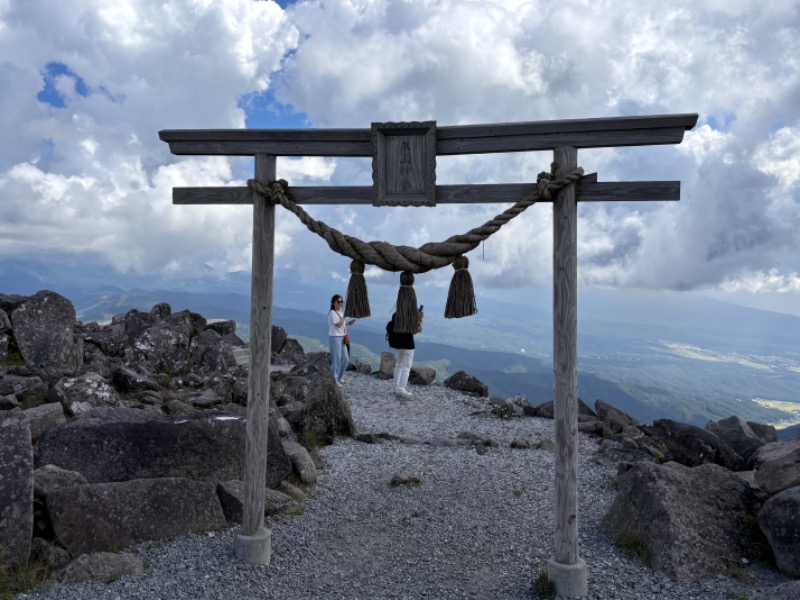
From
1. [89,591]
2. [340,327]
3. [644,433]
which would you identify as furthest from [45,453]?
[644,433]

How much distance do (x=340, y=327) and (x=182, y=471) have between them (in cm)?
881

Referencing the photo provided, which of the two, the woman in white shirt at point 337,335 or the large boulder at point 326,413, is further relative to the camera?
the woman in white shirt at point 337,335

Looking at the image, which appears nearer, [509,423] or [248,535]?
[248,535]

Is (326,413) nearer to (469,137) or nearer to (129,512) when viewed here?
(129,512)

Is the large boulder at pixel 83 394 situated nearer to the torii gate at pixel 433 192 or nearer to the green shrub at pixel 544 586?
the torii gate at pixel 433 192

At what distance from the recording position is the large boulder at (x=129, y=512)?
24.0 feet

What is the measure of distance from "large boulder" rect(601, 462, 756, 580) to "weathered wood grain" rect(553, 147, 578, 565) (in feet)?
5.04

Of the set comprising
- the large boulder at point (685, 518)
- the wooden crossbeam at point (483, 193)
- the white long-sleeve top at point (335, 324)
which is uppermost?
the wooden crossbeam at point (483, 193)

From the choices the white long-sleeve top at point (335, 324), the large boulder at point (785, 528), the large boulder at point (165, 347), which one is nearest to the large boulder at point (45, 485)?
the large boulder at point (785, 528)

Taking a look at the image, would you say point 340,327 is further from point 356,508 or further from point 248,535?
point 248,535

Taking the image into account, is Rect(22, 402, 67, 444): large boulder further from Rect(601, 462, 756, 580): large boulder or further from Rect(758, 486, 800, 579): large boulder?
Rect(758, 486, 800, 579): large boulder

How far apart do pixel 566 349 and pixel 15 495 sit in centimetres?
623

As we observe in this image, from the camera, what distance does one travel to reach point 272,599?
279 inches

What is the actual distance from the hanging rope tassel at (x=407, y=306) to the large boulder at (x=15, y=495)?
14.5 feet
